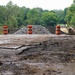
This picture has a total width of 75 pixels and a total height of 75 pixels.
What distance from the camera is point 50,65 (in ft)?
15.6

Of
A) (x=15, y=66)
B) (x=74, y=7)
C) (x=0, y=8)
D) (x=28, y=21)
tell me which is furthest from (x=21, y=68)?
(x=28, y=21)

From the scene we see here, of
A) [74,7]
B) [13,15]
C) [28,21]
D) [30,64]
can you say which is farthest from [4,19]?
[30,64]

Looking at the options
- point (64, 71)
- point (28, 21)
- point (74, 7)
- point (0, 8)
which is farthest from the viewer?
point (28, 21)

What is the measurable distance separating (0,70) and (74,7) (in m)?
60.0

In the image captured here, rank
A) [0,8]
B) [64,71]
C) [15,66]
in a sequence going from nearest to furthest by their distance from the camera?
[64,71] < [15,66] < [0,8]

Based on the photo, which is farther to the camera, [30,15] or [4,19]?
[30,15]

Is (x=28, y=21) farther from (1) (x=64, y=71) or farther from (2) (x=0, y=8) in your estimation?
(1) (x=64, y=71)

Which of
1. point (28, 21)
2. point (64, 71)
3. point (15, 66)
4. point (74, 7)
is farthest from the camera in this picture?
point (28, 21)

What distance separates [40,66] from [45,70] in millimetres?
344

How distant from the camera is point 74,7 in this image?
6278 centimetres

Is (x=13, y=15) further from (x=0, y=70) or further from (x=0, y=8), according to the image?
(x=0, y=70)

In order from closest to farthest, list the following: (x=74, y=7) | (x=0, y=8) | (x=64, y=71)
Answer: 1. (x=64, y=71)
2. (x=74, y=7)
3. (x=0, y=8)

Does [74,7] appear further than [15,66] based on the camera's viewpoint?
Yes

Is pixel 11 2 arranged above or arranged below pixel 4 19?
above
